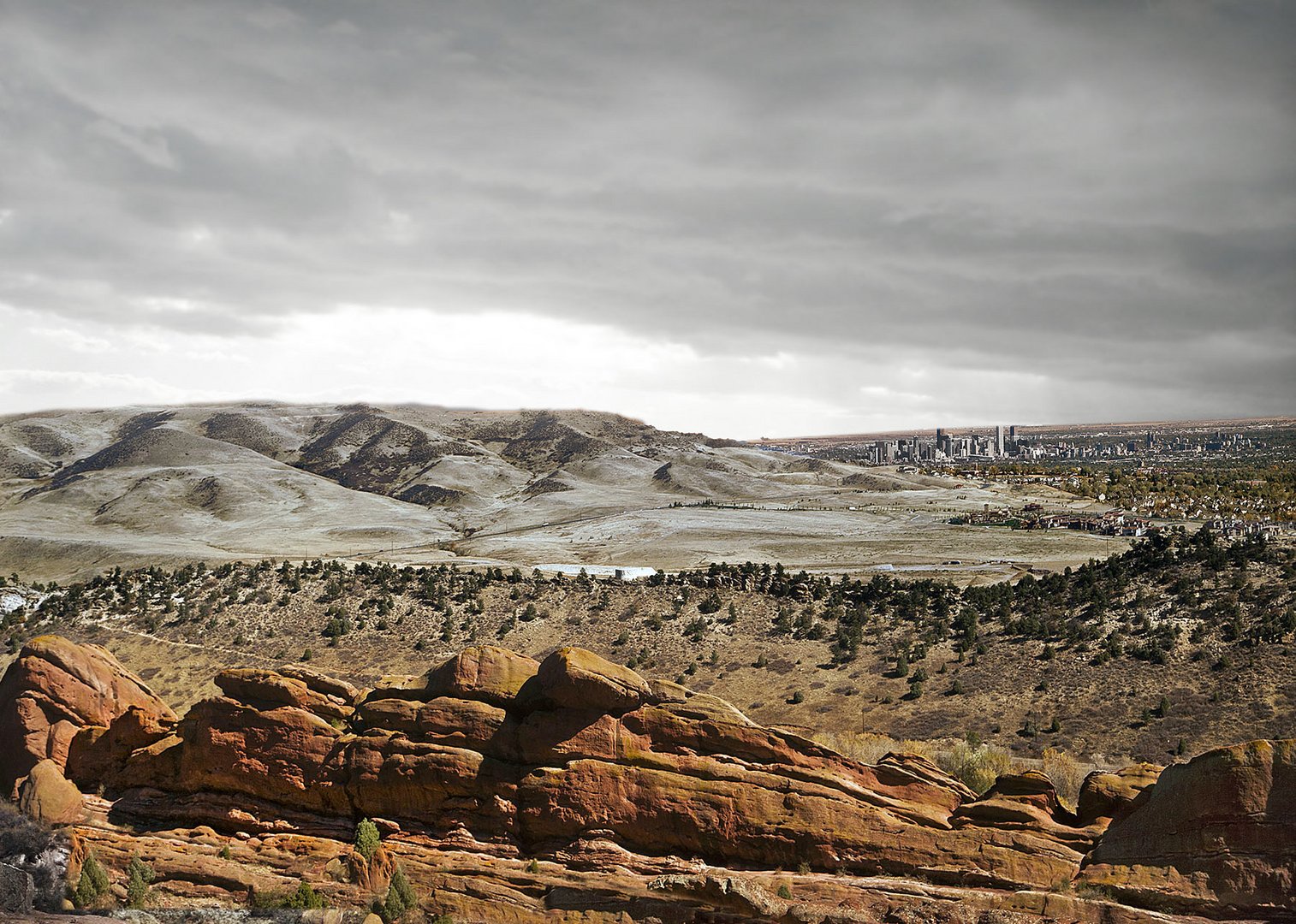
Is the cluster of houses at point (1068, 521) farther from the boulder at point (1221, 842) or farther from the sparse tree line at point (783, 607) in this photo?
the boulder at point (1221, 842)

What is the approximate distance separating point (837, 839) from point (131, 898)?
61.8ft

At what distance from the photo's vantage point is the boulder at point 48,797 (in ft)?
82.1

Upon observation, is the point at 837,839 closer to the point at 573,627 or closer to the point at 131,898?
the point at 131,898

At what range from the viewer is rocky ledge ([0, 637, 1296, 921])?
1777 cm

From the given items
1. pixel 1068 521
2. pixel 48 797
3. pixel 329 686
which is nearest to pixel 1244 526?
pixel 1068 521

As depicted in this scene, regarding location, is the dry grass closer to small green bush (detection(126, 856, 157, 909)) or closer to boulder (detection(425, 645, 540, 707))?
boulder (detection(425, 645, 540, 707))

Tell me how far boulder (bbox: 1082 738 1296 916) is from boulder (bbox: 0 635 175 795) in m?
29.3

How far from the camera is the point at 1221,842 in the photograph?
1727 centimetres

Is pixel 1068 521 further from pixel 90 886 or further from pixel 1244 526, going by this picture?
pixel 90 886

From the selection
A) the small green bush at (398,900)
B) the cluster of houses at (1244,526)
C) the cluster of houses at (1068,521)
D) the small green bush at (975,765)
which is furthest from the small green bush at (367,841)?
the cluster of houses at (1068,521)

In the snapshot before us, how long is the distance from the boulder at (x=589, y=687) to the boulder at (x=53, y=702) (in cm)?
1496

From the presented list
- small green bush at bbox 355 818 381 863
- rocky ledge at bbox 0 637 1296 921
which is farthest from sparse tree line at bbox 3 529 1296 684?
small green bush at bbox 355 818 381 863

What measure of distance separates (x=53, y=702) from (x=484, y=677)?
51.6 ft

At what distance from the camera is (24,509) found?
154 meters
